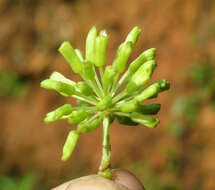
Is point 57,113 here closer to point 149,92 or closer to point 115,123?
point 149,92

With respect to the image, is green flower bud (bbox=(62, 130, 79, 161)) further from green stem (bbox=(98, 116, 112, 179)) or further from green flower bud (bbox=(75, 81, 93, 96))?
green flower bud (bbox=(75, 81, 93, 96))

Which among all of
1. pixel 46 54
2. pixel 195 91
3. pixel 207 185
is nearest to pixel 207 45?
pixel 195 91

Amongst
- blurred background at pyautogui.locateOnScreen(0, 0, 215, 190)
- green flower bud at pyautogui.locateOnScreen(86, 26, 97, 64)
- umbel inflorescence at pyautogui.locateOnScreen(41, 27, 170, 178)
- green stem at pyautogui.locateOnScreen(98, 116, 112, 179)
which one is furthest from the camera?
blurred background at pyautogui.locateOnScreen(0, 0, 215, 190)

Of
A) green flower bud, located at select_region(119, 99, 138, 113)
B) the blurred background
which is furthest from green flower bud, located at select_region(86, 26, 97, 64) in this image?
the blurred background

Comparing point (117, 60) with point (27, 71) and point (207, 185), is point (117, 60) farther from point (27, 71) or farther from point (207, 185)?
point (27, 71)

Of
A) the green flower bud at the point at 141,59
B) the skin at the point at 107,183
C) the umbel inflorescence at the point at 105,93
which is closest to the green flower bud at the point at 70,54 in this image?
the umbel inflorescence at the point at 105,93

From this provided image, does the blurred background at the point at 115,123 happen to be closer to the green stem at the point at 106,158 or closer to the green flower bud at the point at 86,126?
the green stem at the point at 106,158

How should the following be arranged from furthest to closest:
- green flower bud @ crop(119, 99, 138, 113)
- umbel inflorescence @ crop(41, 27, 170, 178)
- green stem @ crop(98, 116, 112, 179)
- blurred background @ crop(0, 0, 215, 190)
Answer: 1. blurred background @ crop(0, 0, 215, 190)
2. green stem @ crop(98, 116, 112, 179)
3. umbel inflorescence @ crop(41, 27, 170, 178)
4. green flower bud @ crop(119, 99, 138, 113)
